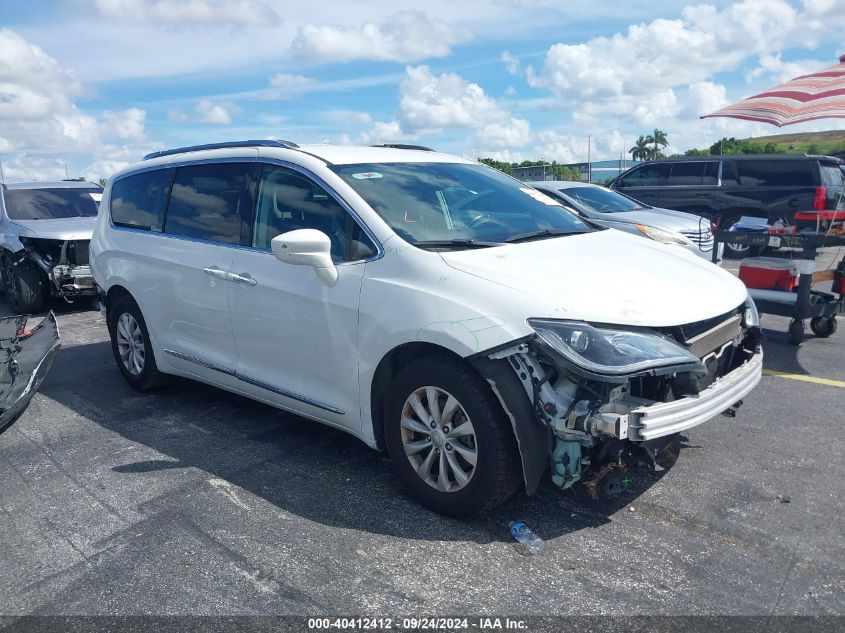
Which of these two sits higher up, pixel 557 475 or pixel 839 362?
pixel 557 475

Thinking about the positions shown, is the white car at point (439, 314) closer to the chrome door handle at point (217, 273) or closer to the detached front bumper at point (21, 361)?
the chrome door handle at point (217, 273)

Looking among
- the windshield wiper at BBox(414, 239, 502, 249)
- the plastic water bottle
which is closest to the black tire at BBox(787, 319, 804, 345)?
the windshield wiper at BBox(414, 239, 502, 249)

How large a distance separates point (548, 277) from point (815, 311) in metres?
4.34

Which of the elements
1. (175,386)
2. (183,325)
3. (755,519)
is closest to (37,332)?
(175,386)

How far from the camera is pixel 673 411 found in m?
3.21

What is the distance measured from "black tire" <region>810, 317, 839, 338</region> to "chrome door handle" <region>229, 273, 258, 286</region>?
5.66 m

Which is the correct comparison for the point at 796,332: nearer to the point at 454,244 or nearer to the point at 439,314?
the point at 454,244

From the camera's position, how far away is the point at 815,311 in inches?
260

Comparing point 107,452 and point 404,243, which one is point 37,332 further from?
point 404,243

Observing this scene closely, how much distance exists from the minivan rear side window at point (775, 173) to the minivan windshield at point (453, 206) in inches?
462

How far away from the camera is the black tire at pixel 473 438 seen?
10.8 ft

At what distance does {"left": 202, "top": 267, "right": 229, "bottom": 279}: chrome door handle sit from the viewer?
15.0 ft

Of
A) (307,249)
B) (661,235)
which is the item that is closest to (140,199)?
(307,249)

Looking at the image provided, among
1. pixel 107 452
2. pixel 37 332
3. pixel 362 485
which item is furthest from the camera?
pixel 37 332
